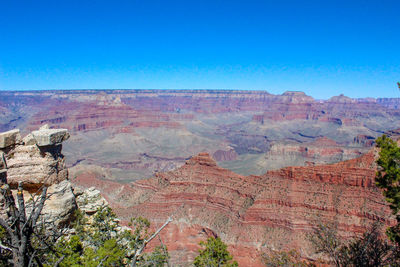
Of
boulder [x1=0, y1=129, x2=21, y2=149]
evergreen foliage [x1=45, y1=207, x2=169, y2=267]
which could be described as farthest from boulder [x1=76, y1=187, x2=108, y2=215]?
boulder [x1=0, y1=129, x2=21, y2=149]

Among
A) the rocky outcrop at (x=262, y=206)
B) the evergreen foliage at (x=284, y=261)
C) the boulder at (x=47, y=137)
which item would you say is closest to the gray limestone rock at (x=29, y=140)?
the boulder at (x=47, y=137)

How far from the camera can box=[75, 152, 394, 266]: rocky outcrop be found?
116 ft

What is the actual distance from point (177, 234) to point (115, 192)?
18007mm

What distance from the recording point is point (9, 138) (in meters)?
13.7

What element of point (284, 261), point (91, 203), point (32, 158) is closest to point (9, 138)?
point (32, 158)

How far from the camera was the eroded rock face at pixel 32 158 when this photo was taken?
13977mm

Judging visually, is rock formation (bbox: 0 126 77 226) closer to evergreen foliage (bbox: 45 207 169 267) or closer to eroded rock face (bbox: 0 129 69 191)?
eroded rock face (bbox: 0 129 69 191)

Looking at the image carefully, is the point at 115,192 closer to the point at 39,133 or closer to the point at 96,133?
the point at 39,133

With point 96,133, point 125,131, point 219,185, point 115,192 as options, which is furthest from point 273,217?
point 96,133

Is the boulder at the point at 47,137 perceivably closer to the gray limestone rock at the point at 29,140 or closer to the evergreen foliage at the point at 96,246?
the gray limestone rock at the point at 29,140

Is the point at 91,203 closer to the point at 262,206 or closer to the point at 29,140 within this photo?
the point at 29,140

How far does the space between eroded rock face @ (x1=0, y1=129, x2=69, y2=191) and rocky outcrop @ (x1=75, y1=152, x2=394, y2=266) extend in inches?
961

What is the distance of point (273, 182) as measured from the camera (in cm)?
4247

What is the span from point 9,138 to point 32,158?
1641 mm
